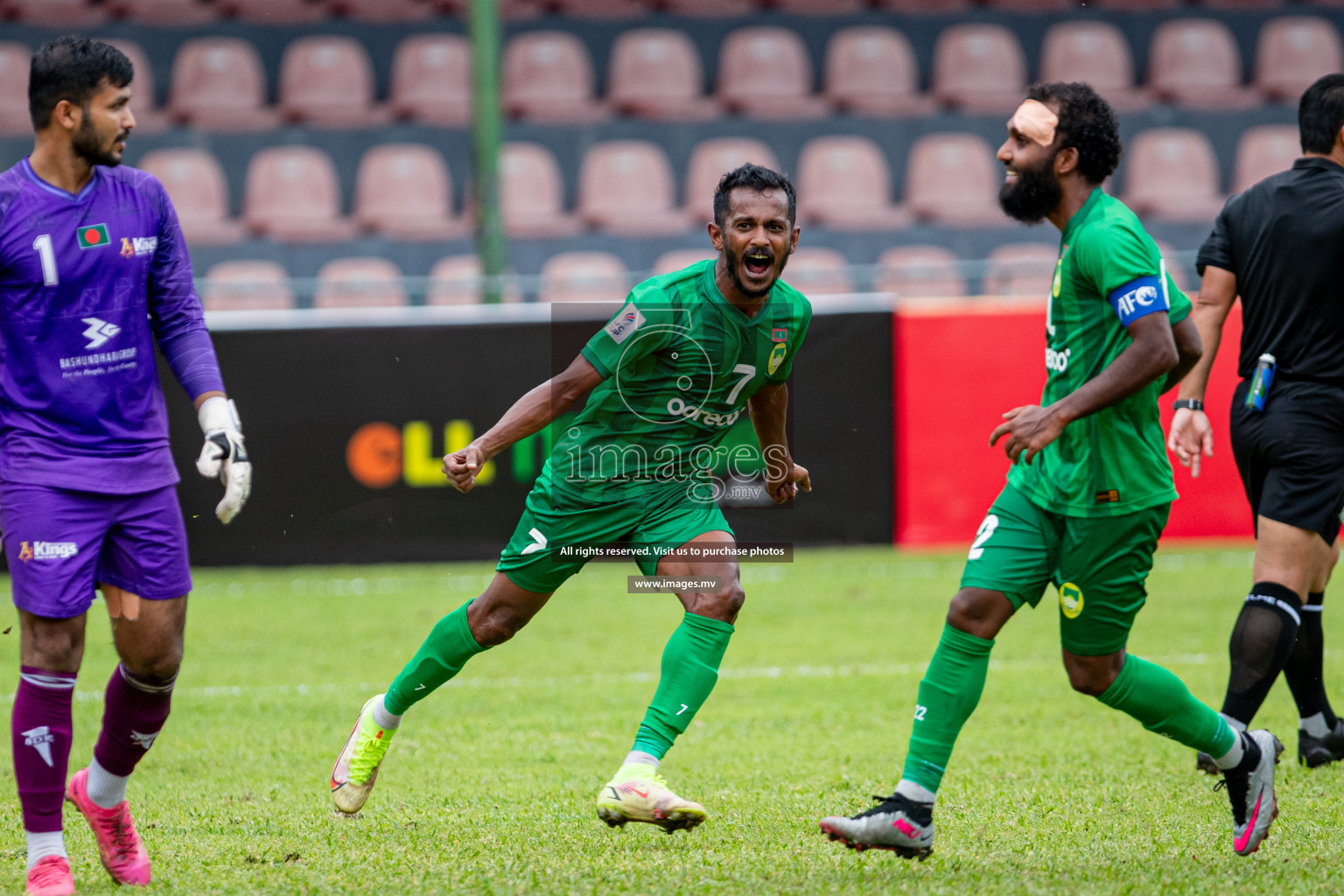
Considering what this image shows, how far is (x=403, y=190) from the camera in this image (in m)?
14.5

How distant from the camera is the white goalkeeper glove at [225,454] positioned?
404cm

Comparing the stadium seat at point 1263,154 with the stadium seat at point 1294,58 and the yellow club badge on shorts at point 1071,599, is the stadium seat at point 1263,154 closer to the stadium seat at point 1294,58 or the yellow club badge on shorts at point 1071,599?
the stadium seat at point 1294,58

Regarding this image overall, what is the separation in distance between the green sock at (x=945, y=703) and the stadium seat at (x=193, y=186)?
11.2 m

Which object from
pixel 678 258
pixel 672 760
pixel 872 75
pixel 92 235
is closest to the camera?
pixel 92 235

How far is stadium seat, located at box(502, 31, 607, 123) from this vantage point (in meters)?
15.5

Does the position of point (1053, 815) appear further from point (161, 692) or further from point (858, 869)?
point (161, 692)

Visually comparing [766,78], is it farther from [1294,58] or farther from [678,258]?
[1294,58]

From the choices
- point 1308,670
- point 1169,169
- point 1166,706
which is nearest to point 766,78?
point 1169,169

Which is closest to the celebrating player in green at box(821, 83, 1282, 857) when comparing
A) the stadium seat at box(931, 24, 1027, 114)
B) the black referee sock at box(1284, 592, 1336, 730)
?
the black referee sock at box(1284, 592, 1336, 730)

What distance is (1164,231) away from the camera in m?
13.8

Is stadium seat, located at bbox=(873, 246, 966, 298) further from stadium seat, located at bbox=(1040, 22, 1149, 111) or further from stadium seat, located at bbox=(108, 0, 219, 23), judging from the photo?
stadium seat, located at bbox=(108, 0, 219, 23)

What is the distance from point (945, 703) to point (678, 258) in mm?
9368

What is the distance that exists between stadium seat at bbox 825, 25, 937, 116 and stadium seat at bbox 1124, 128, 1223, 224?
2.20m

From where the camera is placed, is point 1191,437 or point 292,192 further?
point 292,192
